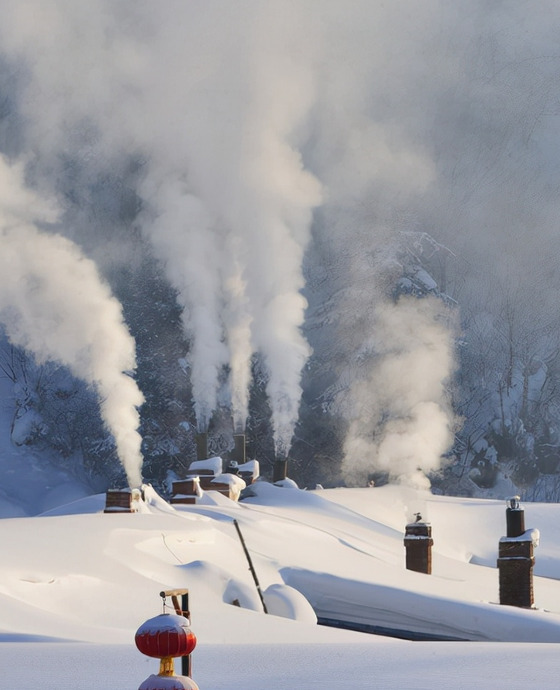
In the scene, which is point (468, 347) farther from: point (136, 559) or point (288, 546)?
point (136, 559)

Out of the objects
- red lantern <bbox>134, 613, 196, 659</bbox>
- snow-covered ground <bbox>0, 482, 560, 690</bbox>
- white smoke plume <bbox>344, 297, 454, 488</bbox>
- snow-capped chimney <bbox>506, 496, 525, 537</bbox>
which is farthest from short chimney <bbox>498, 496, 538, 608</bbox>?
white smoke plume <bbox>344, 297, 454, 488</bbox>

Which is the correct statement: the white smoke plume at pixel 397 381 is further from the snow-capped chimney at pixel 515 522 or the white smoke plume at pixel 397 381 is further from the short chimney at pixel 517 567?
the short chimney at pixel 517 567

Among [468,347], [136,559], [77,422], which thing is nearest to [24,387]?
[77,422]

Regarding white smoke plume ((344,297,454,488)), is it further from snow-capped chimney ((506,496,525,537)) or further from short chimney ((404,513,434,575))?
snow-capped chimney ((506,496,525,537))

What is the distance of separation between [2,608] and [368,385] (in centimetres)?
5503

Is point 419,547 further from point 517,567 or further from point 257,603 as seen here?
point 257,603

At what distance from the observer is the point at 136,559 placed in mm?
13492

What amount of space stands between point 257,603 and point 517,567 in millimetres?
6088

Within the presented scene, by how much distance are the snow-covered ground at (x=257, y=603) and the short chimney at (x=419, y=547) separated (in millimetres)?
774

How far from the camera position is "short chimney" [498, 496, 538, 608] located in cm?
1645

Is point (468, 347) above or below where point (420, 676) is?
above

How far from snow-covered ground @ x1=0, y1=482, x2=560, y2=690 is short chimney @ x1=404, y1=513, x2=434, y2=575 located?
2.54 feet

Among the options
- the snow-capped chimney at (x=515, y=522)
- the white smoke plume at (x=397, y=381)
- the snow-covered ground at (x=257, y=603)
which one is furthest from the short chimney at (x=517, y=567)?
the white smoke plume at (x=397, y=381)

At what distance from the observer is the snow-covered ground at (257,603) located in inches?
233
